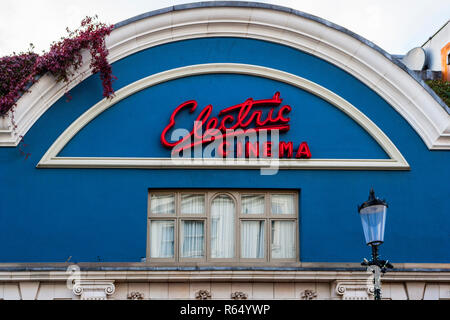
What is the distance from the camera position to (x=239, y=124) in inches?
644

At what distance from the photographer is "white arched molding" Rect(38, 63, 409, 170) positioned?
16.0 metres

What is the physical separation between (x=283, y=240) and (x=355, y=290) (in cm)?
191

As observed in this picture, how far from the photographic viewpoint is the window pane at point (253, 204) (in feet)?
53.6

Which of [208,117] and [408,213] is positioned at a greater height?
[208,117]

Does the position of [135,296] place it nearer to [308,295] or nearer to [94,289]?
[94,289]

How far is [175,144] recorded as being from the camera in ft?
53.1

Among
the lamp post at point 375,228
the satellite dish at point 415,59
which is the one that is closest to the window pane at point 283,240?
the lamp post at point 375,228

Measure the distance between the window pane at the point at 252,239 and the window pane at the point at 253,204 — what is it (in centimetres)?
24

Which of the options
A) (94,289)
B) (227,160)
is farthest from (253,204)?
(94,289)

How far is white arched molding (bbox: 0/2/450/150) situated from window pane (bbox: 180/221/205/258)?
4.01m

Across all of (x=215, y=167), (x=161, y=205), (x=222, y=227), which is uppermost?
(x=215, y=167)
